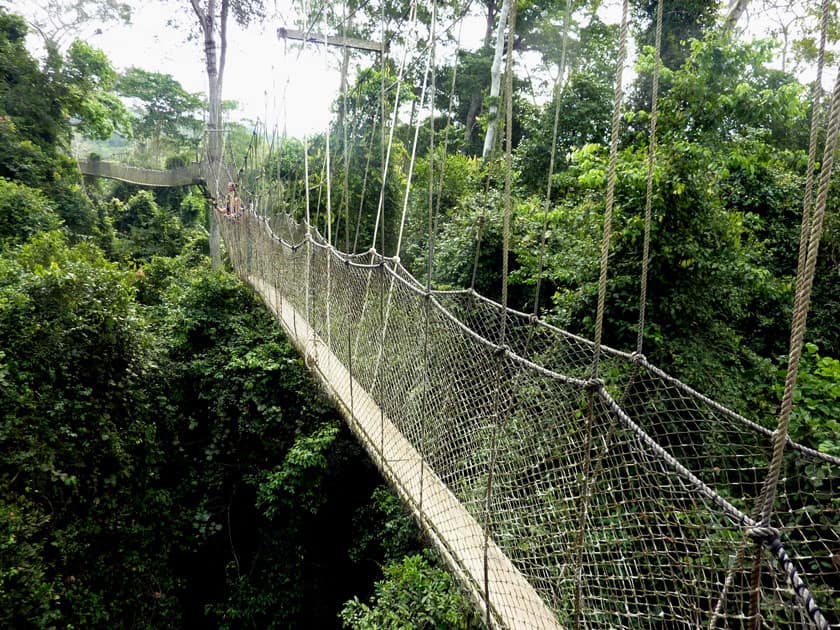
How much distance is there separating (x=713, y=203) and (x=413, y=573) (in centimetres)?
248

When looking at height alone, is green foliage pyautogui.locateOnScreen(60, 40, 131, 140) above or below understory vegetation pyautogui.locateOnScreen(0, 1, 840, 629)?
above

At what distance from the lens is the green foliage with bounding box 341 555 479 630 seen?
95.5 inches

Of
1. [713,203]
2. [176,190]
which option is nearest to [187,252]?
[176,190]

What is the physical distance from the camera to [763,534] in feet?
2.46

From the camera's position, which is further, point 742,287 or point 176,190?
point 176,190

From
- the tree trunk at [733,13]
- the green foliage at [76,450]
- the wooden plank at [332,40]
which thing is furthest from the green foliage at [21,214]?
the tree trunk at [733,13]

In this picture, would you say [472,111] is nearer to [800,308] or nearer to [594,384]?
[594,384]

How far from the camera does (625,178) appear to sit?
104 inches

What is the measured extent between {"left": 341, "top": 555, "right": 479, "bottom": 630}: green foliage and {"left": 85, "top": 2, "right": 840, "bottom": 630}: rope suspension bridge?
74cm

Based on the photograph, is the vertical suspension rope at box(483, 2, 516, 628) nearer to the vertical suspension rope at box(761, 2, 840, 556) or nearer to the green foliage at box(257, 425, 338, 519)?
the vertical suspension rope at box(761, 2, 840, 556)

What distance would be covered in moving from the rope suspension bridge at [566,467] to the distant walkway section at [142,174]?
8734mm

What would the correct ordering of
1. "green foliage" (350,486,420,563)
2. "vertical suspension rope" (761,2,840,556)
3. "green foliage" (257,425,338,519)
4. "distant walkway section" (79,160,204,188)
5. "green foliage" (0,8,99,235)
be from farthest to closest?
"distant walkway section" (79,160,204,188), "green foliage" (0,8,99,235), "green foliage" (257,425,338,519), "green foliage" (350,486,420,563), "vertical suspension rope" (761,2,840,556)

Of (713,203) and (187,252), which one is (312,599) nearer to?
(713,203)

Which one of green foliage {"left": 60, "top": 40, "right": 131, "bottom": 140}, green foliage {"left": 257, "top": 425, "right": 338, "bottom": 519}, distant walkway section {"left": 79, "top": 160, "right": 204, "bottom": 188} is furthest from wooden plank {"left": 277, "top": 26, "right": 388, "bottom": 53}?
distant walkway section {"left": 79, "top": 160, "right": 204, "bottom": 188}
